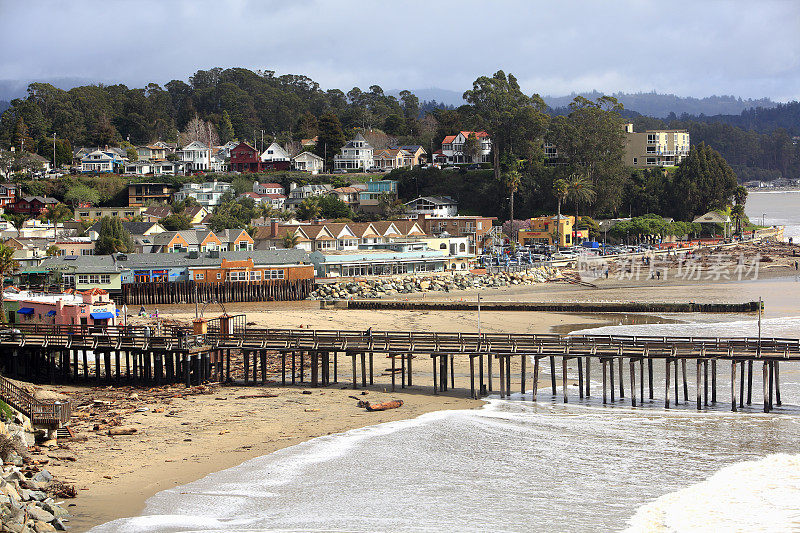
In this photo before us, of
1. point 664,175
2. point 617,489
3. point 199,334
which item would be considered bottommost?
point 617,489

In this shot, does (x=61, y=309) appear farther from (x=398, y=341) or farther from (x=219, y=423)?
(x=398, y=341)

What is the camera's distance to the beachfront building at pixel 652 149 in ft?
443

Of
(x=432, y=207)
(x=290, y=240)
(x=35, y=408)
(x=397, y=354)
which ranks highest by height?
(x=432, y=207)

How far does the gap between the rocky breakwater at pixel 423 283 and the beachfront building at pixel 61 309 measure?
27906 mm

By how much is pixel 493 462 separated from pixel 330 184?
105m

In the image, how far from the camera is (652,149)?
135250mm

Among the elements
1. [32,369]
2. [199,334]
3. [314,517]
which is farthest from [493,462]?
[32,369]

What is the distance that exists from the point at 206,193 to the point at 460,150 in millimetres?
40400

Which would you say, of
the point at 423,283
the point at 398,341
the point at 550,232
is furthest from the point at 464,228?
the point at 398,341

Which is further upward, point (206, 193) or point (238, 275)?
point (206, 193)

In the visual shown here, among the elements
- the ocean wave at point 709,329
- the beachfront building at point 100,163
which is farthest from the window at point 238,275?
the beachfront building at point 100,163

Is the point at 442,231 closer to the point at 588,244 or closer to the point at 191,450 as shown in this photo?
the point at 588,244

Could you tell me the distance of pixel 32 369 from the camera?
43531 mm

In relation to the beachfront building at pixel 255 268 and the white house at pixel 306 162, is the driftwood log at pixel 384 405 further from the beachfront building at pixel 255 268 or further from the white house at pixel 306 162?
the white house at pixel 306 162
